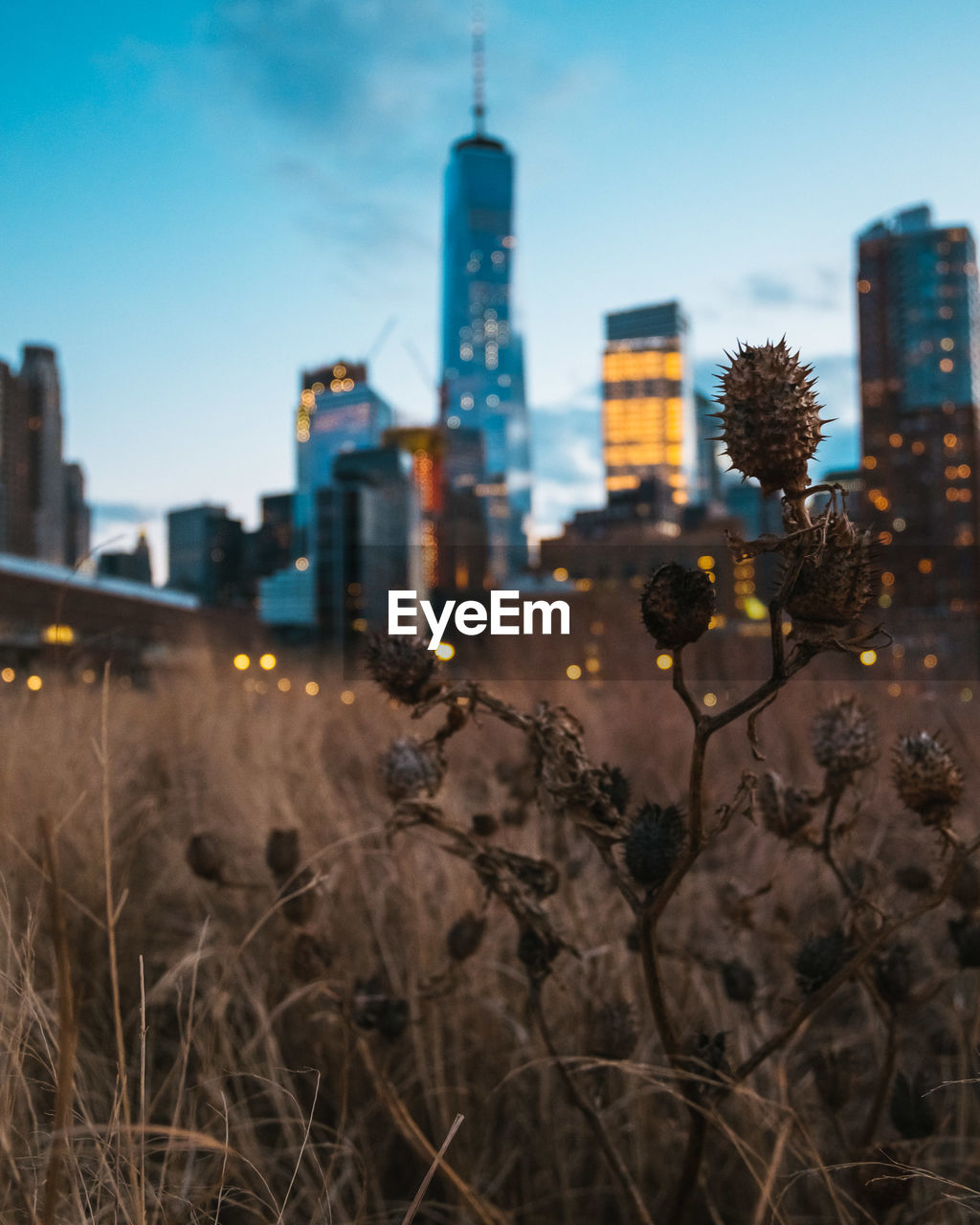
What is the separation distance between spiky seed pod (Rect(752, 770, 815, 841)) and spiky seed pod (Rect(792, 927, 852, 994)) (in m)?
0.17

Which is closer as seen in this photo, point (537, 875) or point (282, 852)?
point (537, 875)

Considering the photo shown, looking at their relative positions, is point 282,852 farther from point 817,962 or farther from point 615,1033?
point 817,962

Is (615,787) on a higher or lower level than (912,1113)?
higher

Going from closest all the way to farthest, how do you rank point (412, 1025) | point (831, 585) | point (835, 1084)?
point (831, 585)
point (835, 1084)
point (412, 1025)

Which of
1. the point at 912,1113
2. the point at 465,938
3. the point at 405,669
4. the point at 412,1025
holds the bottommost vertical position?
the point at 412,1025

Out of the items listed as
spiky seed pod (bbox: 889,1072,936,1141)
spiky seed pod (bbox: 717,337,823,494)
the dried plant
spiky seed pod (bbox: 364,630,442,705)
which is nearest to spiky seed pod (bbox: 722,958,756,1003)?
the dried plant

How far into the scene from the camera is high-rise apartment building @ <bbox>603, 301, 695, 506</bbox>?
183625 millimetres

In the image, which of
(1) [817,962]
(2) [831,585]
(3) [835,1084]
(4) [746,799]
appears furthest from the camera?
(3) [835,1084]

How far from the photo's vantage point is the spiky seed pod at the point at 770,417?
0.92m

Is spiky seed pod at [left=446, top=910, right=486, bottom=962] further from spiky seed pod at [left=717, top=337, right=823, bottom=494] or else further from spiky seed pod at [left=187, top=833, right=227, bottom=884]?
spiky seed pod at [left=717, top=337, right=823, bottom=494]

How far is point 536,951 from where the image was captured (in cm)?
141

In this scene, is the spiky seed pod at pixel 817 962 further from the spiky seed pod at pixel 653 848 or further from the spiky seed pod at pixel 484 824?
the spiky seed pod at pixel 484 824

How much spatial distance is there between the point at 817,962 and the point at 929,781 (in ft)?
1.10

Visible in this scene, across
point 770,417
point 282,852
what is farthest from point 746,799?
point 282,852
